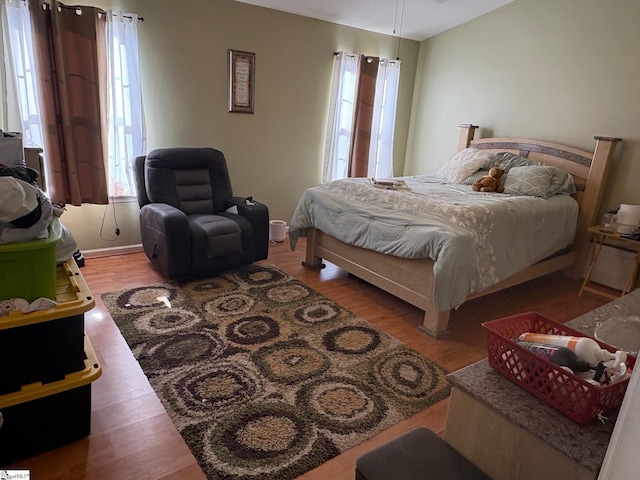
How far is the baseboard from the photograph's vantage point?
3.59 meters

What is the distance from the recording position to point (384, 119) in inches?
194

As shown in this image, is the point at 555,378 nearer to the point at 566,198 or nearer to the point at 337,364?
the point at 337,364

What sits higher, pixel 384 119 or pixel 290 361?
pixel 384 119

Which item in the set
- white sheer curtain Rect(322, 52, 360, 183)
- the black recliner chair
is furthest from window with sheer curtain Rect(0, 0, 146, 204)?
white sheer curtain Rect(322, 52, 360, 183)

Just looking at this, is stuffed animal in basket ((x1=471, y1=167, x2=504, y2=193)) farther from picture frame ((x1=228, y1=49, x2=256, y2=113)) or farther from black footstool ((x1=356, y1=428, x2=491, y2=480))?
black footstool ((x1=356, y1=428, x2=491, y2=480))

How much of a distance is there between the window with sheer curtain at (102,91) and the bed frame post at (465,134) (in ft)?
10.6

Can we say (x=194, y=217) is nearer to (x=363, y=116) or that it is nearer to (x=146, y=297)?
(x=146, y=297)

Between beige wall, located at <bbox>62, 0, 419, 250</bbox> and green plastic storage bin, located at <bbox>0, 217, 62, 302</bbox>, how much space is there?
239 centimetres

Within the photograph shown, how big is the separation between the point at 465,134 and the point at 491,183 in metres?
1.17

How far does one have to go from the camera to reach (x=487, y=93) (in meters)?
4.39

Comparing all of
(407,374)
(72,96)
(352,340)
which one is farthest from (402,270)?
(72,96)

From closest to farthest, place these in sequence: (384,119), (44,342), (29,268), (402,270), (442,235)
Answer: (29,268)
(44,342)
(442,235)
(402,270)
(384,119)

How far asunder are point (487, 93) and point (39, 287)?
14.5ft

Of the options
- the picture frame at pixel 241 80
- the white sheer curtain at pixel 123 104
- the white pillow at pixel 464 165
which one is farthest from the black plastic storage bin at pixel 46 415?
the white pillow at pixel 464 165
